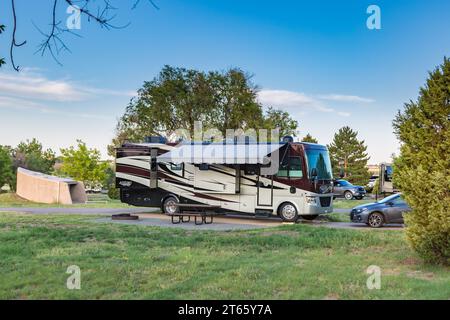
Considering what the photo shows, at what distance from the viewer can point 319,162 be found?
18.5 meters

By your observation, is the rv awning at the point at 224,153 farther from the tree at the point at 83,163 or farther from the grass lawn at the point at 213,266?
the tree at the point at 83,163

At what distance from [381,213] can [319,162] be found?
2911mm

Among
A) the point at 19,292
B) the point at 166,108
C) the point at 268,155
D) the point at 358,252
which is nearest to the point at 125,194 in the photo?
the point at 268,155

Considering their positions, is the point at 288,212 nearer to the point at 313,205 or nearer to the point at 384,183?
the point at 313,205

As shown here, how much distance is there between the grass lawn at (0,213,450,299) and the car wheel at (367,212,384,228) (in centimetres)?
375

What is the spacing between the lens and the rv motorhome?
59.7 ft

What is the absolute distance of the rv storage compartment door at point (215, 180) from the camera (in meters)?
19.5

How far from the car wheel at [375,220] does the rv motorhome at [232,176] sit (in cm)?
193

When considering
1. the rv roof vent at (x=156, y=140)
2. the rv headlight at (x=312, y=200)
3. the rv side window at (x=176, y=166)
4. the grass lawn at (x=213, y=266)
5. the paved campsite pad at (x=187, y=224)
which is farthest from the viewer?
the rv roof vent at (x=156, y=140)

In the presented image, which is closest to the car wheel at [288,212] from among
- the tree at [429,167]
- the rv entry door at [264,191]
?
the rv entry door at [264,191]

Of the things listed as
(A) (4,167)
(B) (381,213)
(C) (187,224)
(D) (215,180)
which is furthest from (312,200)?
(A) (4,167)

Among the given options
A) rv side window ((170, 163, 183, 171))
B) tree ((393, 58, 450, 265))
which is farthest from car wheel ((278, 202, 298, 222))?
tree ((393, 58, 450, 265))

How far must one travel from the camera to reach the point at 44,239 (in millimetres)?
11867

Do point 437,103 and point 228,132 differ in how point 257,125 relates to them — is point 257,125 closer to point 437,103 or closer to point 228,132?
point 228,132
